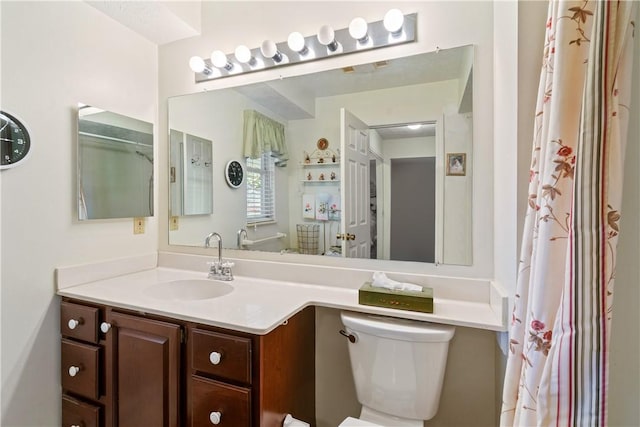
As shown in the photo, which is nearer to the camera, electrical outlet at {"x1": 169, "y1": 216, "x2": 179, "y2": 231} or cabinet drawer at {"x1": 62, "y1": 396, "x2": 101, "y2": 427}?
cabinet drawer at {"x1": 62, "y1": 396, "x2": 101, "y2": 427}

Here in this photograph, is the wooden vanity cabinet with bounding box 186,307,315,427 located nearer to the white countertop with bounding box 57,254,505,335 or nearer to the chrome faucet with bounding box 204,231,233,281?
the white countertop with bounding box 57,254,505,335

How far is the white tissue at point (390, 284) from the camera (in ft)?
4.27

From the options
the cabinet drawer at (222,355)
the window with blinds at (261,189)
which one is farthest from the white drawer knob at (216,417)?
the window with blinds at (261,189)

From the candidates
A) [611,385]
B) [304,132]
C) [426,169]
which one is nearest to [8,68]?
[304,132]

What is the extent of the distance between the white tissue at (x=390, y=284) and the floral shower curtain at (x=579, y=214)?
0.67 meters

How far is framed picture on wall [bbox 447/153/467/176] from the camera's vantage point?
4.40 feet

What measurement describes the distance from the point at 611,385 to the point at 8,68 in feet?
7.27

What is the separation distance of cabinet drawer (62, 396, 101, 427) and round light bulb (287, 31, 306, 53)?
1923mm

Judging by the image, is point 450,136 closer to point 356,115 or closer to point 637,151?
point 356,115

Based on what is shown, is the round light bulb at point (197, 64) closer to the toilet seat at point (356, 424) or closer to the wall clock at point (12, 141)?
the wall clock at point (12, 141)

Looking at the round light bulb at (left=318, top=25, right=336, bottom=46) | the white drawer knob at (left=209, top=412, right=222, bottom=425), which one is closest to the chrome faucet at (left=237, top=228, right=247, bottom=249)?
the white drawer knob at (left=209, top=412, right=222, bottom=425)

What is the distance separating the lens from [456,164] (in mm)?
1350

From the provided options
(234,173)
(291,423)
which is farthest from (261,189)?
(291,423)

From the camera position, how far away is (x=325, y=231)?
62.6 inches
